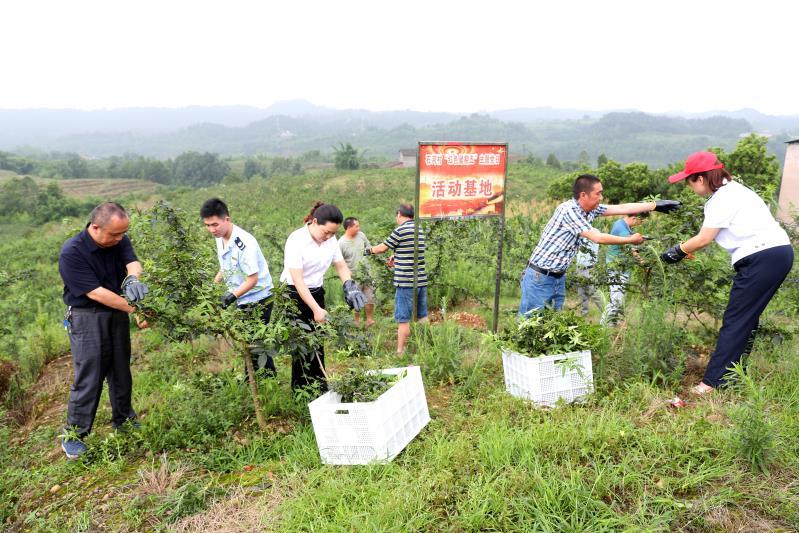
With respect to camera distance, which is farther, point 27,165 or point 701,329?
point 27,165

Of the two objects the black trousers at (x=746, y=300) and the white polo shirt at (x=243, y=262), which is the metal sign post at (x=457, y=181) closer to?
the white polo shirt at (x=243, y=262)

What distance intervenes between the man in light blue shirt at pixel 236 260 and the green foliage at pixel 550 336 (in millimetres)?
1746

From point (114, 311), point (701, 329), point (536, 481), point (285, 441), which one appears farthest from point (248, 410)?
point (701, 329)

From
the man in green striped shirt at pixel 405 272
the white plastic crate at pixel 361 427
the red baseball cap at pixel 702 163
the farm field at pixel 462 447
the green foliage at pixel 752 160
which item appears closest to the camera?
the farm field at pixel 462 447

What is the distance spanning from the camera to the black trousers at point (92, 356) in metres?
3.27

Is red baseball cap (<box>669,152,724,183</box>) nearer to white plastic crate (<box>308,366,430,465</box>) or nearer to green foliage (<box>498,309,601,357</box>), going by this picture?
green foliage (<box>498,309,601,357</box>)

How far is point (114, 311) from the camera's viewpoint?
11.0ft

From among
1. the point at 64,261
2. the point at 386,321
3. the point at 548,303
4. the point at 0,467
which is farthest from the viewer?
the point at 386,321

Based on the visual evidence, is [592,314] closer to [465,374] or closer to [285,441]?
[465,374]

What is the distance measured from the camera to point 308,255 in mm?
3578

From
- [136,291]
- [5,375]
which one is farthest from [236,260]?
[5,375]

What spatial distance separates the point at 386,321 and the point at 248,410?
2559mm

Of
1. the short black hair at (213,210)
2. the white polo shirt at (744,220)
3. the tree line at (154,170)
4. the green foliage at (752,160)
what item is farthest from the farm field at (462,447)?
the tree line at (154,170)

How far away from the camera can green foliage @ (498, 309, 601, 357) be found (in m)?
3.36
